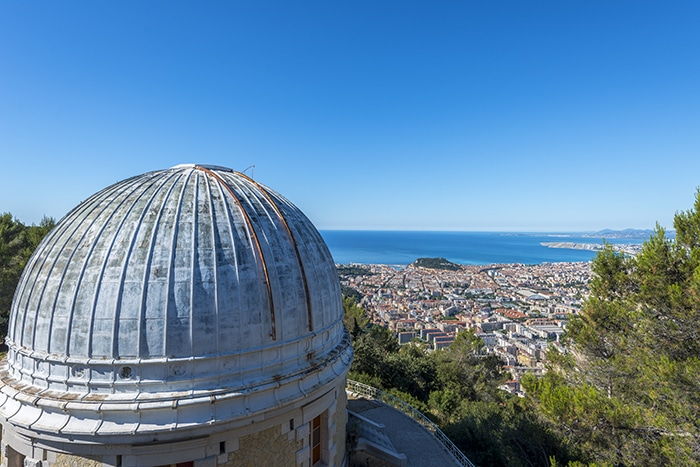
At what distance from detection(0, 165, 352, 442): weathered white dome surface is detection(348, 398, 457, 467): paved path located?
7849 mm

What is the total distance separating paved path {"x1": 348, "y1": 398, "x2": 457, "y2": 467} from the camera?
13.7 m

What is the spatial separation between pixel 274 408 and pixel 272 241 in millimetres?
3855

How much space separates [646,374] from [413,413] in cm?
1022

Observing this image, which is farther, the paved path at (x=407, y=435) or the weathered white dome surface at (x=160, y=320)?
the paved path at (x=407, y=435)

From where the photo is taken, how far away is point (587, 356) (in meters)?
15.6

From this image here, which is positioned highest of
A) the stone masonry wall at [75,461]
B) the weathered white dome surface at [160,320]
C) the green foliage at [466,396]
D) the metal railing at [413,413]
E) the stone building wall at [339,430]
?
the weathered white dome surface at [160,320]

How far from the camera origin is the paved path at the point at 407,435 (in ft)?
45.0

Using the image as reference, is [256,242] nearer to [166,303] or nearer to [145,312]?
[166,303]

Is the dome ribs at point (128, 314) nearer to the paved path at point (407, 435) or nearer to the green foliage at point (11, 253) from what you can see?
the paved path at point (407, 435)

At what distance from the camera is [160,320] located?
22.9 ft

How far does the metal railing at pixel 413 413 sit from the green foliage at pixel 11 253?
77.3 ft

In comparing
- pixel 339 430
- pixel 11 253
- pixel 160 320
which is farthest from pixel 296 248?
pixel 11 253

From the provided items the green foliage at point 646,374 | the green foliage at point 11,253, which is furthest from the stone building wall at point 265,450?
the green foliage at point 11,253

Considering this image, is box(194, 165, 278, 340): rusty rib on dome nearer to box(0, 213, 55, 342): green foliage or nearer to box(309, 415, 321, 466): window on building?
box(309, 415, 321, 466): window on building
